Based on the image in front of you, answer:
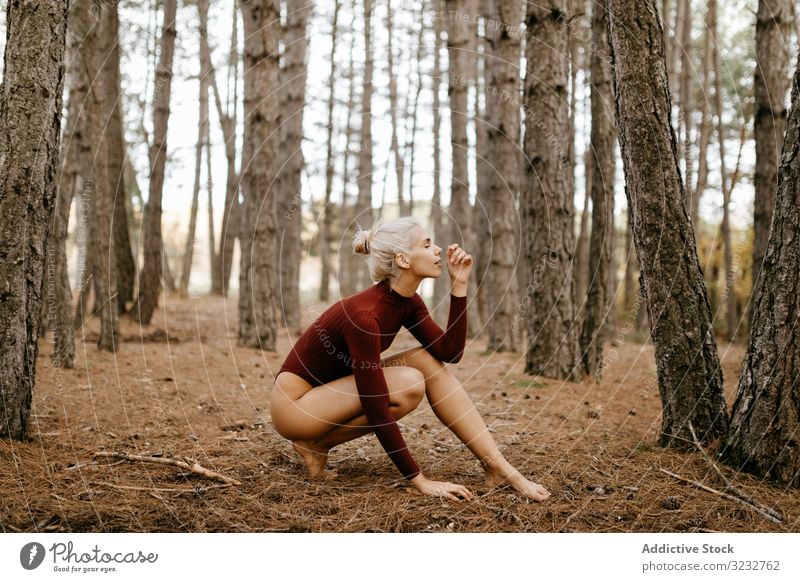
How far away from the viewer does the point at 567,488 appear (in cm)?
342

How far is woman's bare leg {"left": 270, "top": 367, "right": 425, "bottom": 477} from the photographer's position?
3.38 m

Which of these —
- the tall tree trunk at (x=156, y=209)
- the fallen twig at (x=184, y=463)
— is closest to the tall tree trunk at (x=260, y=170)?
the tall tree trunk at (x=156, y=209)

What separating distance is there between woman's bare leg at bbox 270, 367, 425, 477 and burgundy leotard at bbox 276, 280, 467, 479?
0.09 meters

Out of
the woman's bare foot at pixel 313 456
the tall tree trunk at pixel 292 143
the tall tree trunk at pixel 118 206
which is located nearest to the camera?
the woman's bare foot at pixel 313 456

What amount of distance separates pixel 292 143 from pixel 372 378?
9.93 m

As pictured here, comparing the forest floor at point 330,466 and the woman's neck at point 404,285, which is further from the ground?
the woman's neck at point 404,285

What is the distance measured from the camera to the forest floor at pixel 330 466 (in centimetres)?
301

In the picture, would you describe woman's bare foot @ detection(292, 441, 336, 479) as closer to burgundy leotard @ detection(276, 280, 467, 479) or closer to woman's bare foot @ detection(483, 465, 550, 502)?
burgundy leotard @ detection(276, 280, 467, 479)

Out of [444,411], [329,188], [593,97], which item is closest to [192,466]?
[444,411]

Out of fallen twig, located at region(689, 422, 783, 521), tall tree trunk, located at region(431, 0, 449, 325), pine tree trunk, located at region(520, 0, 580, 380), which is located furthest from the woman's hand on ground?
tall tree trunk, located at region(431, 0, 449, 325)

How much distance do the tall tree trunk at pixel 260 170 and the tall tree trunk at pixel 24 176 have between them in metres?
4.92

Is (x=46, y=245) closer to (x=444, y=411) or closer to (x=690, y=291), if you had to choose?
(x=444, y=411)

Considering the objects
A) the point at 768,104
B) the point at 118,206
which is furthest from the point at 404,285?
the point at 118,206

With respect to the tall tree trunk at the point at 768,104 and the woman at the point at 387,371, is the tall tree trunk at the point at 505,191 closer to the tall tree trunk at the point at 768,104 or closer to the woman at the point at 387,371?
the tall tree trunk at the point at 768,104
